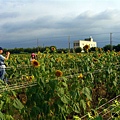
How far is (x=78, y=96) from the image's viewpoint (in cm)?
367

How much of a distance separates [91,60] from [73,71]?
1.80 ft

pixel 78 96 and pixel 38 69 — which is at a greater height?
pixel 38 69

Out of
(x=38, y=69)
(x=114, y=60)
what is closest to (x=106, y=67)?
(x=114, y=60)

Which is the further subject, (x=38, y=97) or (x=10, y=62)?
(x=10, y=62)

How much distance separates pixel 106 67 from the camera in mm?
5422

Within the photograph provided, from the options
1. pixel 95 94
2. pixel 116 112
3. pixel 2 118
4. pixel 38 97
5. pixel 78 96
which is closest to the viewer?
pixel 116 112

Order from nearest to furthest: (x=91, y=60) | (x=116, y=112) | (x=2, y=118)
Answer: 1. (x=116, y=112)
2. (x=2, y=118)
3. (x=91, y=60)

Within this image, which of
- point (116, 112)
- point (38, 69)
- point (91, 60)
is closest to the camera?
point (116, 112)

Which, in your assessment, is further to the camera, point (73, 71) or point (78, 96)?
point (73, 71)

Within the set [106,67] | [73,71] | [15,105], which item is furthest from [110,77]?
[15,105]

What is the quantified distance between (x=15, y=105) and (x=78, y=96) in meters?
0.91

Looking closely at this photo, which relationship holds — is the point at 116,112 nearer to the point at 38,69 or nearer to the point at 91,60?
the point at 38,69

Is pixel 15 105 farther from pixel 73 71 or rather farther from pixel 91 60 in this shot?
pixel 91 60

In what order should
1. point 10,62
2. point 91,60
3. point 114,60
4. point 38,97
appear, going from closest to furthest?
point 38,97, point 91,60, point 114,60, point 10,62
